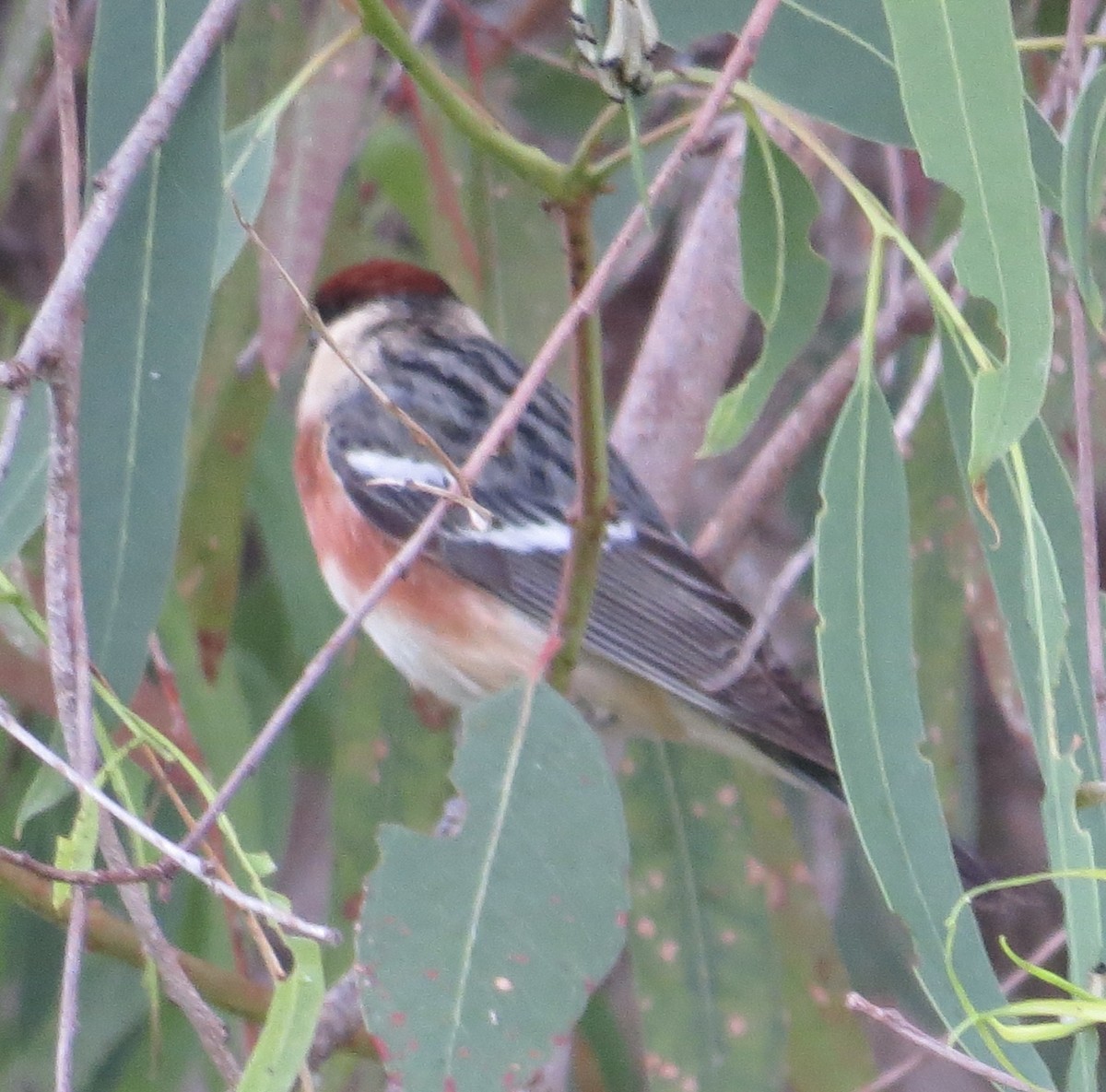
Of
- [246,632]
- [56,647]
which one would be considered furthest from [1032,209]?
[246,632]

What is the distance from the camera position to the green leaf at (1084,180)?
127cm

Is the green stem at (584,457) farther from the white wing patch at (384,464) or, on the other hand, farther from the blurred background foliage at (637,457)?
the white wing patch at (384,464)

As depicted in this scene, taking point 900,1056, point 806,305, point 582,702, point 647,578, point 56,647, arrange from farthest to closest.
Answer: point 900,1056 → point 582,702 → point 647,578 → point 806,305 → point 56,647

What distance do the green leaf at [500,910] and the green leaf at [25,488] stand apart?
448 mm

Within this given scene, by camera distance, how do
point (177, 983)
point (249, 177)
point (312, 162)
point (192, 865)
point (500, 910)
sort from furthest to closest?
point (312, 162) → point (249, 177) → point (500, 910) → point (177, 983) → point (192, 865)

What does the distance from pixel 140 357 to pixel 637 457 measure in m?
1.11

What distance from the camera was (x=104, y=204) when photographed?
3.75 feet

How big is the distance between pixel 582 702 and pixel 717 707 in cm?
33

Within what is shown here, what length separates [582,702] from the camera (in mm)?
2441

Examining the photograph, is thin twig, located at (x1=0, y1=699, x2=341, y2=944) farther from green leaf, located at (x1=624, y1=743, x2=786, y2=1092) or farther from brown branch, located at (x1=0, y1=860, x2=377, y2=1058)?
green leaf, located at (x1=624, y1=743, x2=786, y2=1092)

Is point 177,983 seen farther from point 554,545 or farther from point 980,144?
point 554,545

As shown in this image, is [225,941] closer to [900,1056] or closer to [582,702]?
[582,702]

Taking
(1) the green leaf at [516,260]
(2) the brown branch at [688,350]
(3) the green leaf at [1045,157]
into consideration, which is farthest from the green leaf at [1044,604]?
(1) the green leaf at [516,260]

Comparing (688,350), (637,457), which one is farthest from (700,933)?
(688,350)
